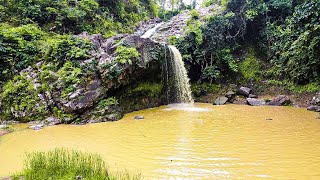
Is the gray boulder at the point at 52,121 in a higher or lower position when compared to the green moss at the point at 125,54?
lower

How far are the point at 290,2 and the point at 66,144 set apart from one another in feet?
59.5

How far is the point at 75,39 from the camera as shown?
13969 mm

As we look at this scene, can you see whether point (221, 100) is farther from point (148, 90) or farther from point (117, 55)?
point (117, 55)

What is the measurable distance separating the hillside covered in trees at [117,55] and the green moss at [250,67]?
0.07 m

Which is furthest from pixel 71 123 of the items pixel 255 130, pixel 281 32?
pixel 281 32

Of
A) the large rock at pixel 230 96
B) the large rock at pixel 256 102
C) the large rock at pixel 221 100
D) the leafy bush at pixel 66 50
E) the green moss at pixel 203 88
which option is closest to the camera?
the leafy bush at pixel 66 50

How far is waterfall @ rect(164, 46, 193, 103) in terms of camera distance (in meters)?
16.9

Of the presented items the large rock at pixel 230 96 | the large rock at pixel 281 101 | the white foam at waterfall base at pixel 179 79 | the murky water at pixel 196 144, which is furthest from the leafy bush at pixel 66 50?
the large rock at pixel 281 101

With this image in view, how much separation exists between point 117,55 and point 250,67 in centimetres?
1058

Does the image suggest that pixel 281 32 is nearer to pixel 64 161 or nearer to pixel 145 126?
pixel 145 126

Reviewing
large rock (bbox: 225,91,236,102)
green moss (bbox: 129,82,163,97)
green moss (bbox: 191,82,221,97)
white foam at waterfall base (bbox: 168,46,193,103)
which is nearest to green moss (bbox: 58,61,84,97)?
green moss (bbox: 129,82,163,97)

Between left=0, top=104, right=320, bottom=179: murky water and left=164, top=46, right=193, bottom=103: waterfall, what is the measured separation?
5.69m

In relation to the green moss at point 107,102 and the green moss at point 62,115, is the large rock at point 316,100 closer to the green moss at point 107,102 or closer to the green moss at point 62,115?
the green moss at point 107,102

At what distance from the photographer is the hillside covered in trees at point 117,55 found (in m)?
12.2
